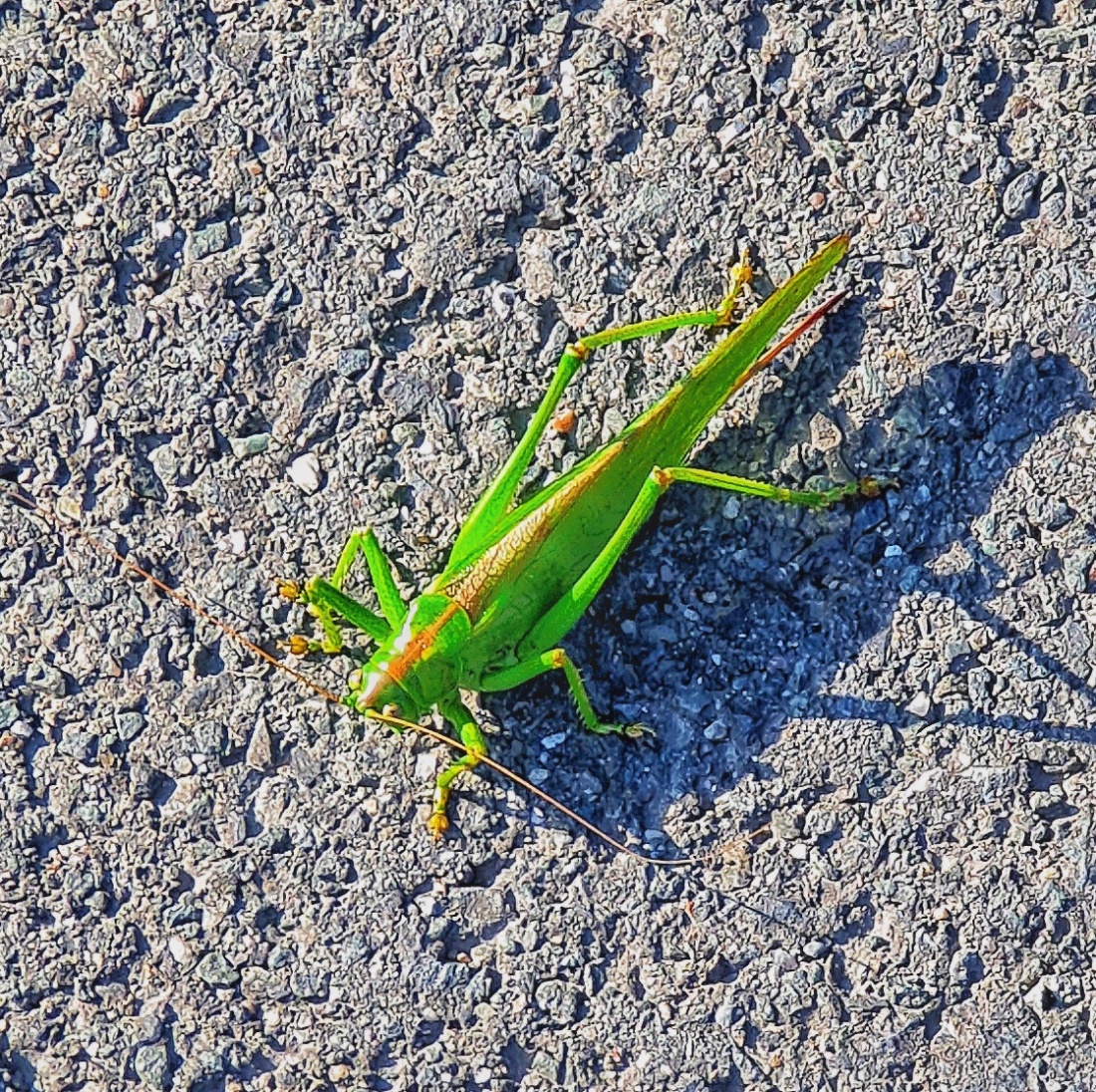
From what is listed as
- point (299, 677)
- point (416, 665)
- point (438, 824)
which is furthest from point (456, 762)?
point (299, 677)

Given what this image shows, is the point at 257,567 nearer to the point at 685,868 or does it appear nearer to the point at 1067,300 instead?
the point at 685,868

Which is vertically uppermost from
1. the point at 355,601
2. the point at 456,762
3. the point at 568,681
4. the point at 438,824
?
the point at 355,601

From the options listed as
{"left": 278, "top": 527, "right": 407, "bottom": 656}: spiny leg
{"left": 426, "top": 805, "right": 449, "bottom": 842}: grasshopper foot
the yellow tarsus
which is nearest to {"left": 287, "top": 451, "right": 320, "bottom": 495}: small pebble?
{"left": 278, "top": 527, "right": 407, "bottom": 656}: spiny leg

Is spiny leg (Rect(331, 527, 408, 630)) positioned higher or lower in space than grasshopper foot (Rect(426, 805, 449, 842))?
higher

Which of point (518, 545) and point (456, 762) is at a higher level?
point (518, 545)

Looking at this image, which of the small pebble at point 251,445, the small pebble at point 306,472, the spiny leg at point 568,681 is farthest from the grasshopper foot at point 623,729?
the small pebble at point 251,445

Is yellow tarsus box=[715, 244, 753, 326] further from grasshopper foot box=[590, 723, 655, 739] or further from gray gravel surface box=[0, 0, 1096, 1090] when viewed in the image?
grasshopper foot box=[590, 723, 655, 739]

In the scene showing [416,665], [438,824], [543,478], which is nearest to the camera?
[416,665]

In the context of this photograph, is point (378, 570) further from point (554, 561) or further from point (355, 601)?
point (554, 561)

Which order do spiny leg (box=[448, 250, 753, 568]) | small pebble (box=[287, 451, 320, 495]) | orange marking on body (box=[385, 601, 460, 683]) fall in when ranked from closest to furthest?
orange marking on body (box=[385, 601, 460, 683])
spiny leg (box=[448, 250, 753, 568])
small pebble (box=[287, 451, 320, 495])

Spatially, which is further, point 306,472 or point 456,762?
point 306,472
